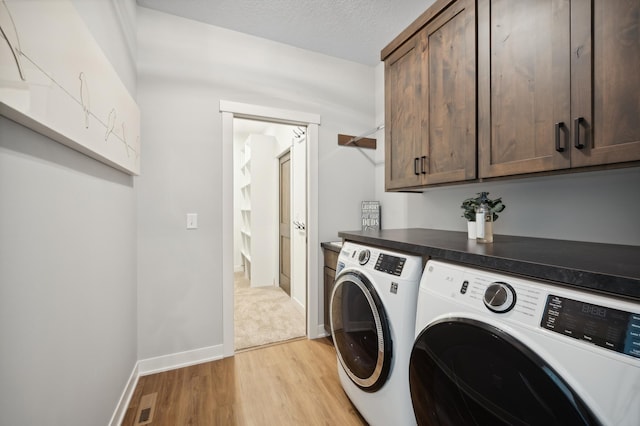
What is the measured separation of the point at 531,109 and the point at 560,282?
0.78 meters

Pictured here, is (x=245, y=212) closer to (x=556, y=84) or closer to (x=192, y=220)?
(x=192, y=220)

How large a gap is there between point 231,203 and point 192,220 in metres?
0.32

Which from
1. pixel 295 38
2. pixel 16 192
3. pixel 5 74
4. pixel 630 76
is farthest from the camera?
pixel 295 38

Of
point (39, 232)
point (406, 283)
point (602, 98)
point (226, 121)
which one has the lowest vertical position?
point (406, 283)

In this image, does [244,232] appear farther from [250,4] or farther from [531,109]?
[531,109]

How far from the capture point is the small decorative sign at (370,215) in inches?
102

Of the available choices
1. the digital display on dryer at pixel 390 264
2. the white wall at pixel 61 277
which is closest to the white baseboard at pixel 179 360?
the white wall at pixel 61 277

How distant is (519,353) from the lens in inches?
26.9

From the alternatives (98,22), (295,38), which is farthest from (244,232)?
(98,22)

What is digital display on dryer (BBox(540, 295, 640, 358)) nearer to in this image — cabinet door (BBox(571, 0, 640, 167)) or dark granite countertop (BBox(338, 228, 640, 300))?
dark granite countertop (BBox(338, 228, 640, 300))

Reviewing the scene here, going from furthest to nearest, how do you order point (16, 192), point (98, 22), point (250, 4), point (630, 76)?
point (250, 4)
point (98, 22)
point (630, 76)
point (16, 192)

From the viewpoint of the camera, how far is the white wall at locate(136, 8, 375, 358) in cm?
192

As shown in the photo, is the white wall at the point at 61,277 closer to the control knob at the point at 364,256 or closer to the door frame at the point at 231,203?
the door frame at the point at 231,203

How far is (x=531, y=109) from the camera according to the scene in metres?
1.09
